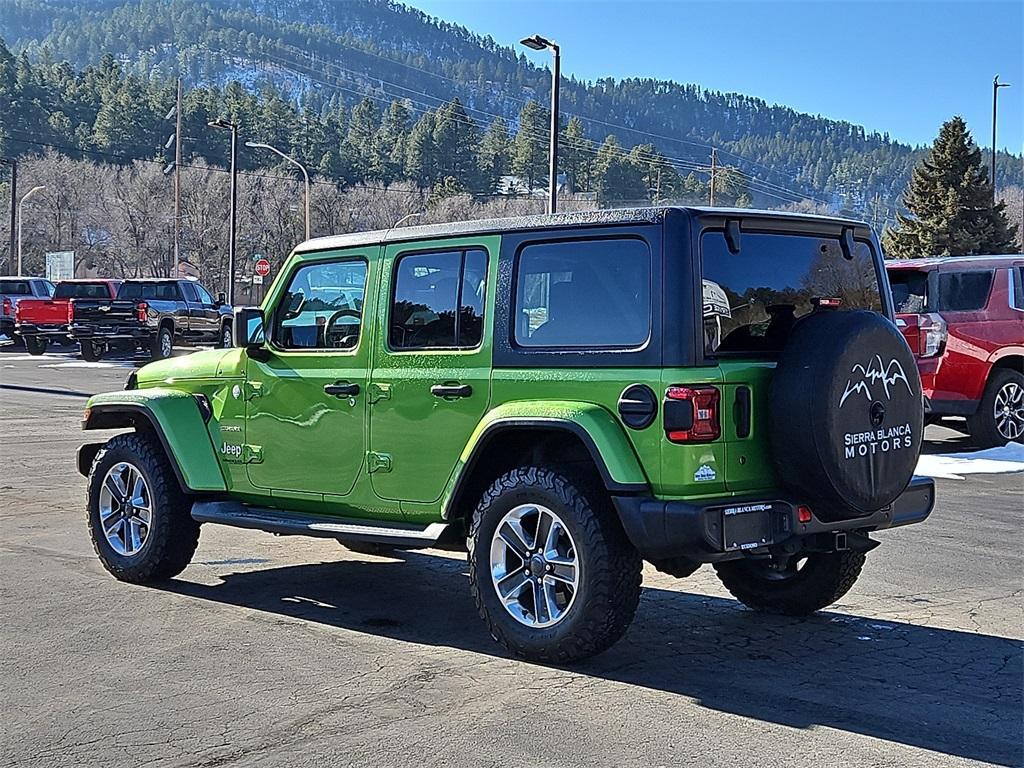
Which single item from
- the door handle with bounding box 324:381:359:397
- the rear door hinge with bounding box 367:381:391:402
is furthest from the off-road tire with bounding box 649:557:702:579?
the door handle with bounding box 324:381:359:397

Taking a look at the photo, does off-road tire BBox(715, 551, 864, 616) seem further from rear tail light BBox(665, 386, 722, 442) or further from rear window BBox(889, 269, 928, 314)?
rear window BBox(889, 269, 928, 314)

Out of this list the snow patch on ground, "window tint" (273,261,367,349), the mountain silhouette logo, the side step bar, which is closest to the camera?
the mountain silhouette logo

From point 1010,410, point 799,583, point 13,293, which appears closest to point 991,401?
point 1010,410

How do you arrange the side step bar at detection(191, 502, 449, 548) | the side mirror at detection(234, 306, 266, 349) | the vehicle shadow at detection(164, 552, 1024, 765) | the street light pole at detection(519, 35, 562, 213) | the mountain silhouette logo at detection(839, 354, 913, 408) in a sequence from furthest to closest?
the street light pole at detection(519, 35, 562, 213)
the side mirror at detection(234, 306, 266, 349)
the side step bar at detection(191, 502, 449, 548)
the mountain silhouette logo at detection(839, 354, 913, 408)
the vehicle shadow at detection(164, 552, 1024, 765)

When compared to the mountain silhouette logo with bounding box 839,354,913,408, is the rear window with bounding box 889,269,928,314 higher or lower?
higher

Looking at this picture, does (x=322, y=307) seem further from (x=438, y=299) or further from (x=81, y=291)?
(x=81, y=291)

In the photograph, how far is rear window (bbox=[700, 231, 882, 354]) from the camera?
5559 millimetres

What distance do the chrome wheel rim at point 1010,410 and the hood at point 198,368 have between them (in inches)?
365

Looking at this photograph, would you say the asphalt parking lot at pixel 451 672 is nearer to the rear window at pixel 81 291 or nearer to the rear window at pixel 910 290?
the rear window at pixel 910 290

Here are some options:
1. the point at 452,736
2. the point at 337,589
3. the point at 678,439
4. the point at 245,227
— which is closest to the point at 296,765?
the point at 452,736

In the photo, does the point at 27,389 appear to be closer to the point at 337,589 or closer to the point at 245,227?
the point at 337,589

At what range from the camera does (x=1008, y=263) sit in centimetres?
1381

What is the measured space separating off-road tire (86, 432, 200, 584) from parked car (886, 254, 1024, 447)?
8.64 meters

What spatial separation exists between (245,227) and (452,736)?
3693 inches
